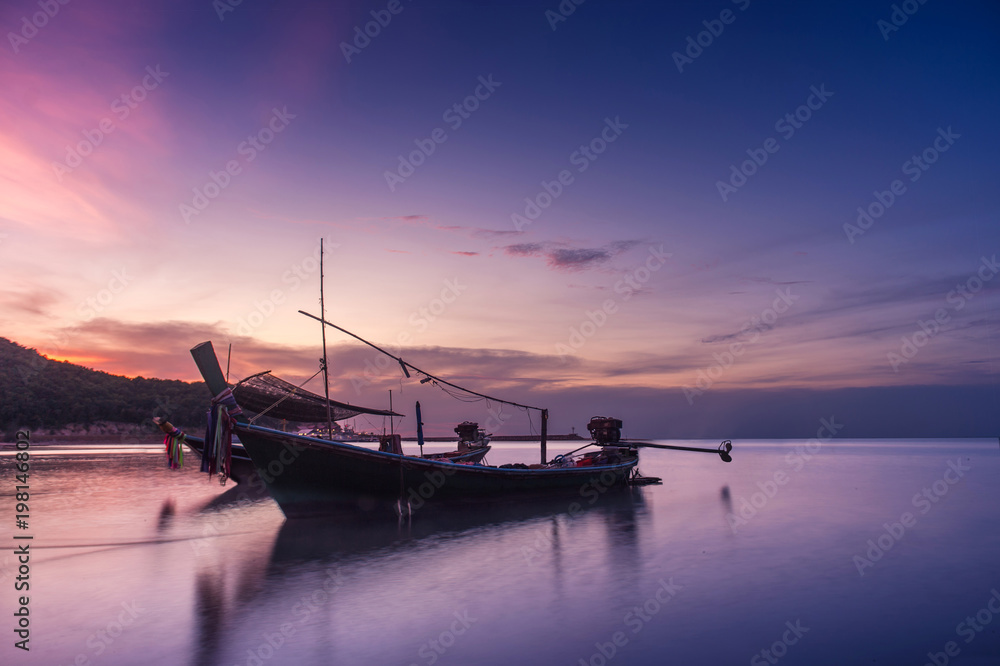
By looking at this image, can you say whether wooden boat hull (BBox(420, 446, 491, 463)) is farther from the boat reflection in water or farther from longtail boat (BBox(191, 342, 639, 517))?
the boat reflection in water

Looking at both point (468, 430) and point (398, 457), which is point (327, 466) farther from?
point (468, 430)

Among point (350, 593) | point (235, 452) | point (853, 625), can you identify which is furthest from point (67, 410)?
point (853, 625)

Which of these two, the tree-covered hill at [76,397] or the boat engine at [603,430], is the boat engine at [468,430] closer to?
the boat engine at [603,430]

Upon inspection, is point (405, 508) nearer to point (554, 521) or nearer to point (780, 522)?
point (554, 521)

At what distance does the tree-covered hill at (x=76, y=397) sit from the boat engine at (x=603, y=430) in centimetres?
9559

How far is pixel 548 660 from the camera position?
8281 mm

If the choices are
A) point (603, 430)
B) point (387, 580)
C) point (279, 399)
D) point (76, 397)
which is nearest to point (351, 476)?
point (279, 399)

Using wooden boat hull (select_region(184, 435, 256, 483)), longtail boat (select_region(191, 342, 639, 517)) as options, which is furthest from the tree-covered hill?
longtail boat (select_region(191, 342, 639, 517))

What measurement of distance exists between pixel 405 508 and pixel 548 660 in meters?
12.9

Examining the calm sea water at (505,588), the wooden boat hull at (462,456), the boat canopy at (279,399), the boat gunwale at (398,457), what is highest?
the boat canopy at (279,399)

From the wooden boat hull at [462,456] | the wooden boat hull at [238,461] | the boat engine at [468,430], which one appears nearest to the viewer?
the wooden boat hull at [238,461]

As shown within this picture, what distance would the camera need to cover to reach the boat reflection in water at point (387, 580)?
8.95m

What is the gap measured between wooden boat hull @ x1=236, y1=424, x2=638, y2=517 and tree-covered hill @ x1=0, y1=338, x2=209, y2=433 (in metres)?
99.3

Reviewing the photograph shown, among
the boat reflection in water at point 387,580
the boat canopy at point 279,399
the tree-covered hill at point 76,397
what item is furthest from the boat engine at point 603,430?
the tree-covered hill at point 76,397
